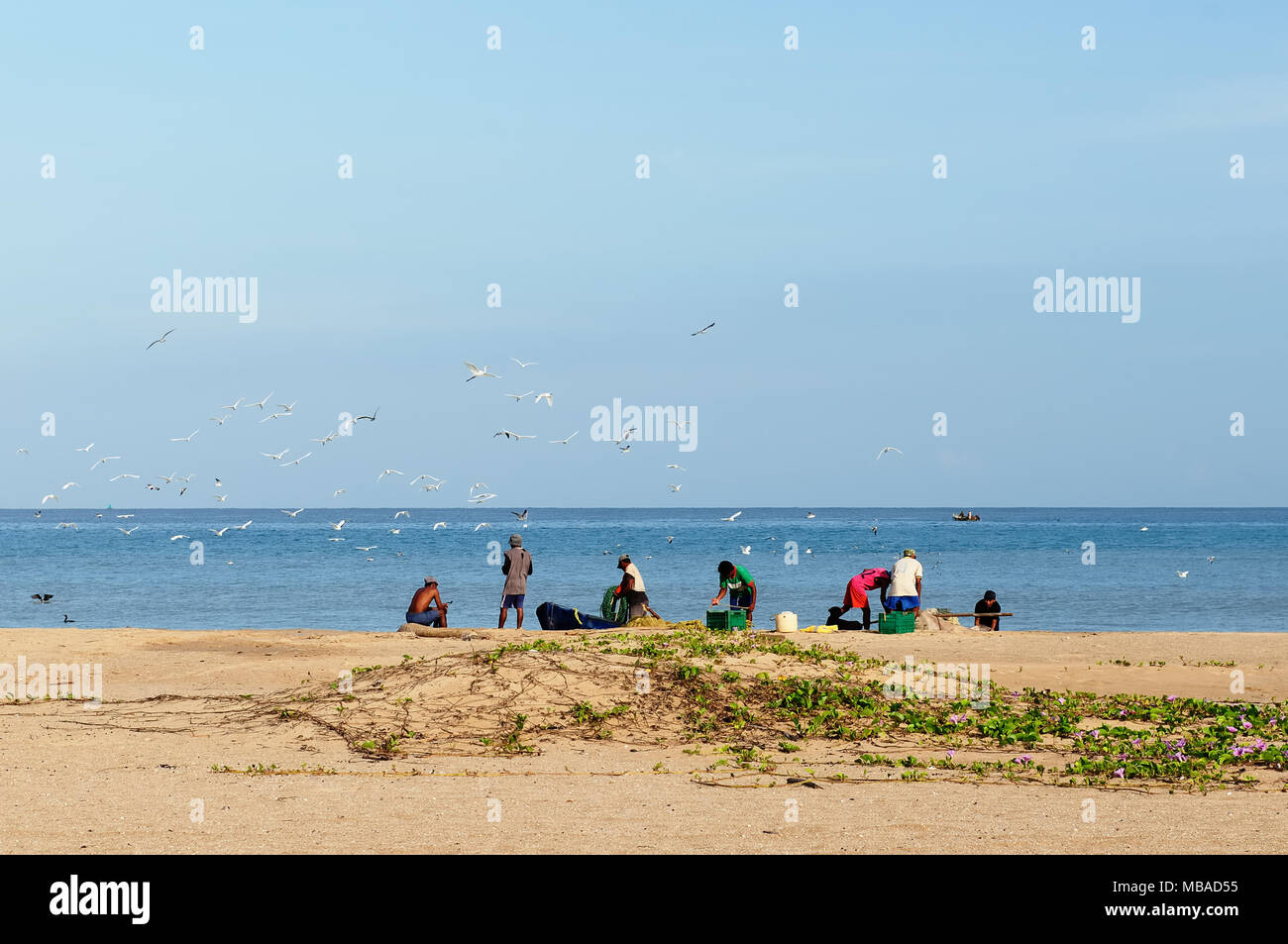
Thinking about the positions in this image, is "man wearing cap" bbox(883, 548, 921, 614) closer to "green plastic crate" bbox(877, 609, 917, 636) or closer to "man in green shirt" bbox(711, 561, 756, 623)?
"green plastic crate" bbox(877, 609, 917, 636)

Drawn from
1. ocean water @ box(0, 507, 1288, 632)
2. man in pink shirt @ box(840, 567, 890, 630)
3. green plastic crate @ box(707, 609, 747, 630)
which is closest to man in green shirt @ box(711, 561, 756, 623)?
green plastic crate @ box(707, 609, 747, 630)

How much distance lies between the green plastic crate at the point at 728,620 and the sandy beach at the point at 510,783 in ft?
15.7

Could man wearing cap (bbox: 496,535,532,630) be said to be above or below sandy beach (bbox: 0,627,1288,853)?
above

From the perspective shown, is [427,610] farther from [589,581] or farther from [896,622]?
[589,581]

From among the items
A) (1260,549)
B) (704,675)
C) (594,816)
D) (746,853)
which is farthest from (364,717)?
(1260,549)

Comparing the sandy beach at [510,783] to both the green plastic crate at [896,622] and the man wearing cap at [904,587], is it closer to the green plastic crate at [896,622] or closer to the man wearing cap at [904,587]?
the green plastic crate at [896,622]

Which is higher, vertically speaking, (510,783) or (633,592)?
(633,592)

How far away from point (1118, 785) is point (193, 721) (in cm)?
1027

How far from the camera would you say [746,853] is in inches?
313

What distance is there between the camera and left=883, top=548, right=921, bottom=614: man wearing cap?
2305 cm

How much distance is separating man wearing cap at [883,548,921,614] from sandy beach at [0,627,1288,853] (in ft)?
15.5

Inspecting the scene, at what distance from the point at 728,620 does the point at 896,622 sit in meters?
3.36

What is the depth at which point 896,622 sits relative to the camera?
22.6 metres

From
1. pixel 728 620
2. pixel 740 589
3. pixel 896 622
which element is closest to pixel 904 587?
pixel 896 622
